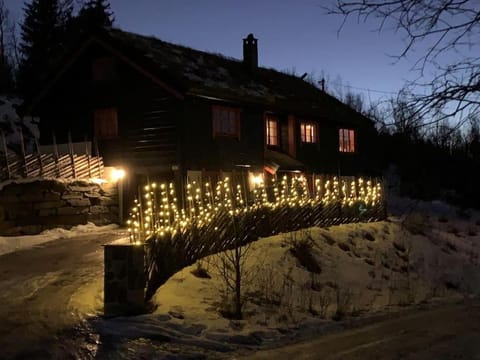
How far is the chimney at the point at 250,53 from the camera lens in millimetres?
30609

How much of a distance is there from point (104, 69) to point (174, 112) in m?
4.47

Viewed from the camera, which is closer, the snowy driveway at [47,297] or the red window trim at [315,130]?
the snowy driveway at [47,297]

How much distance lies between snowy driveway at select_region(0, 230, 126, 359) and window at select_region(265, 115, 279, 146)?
1327cm

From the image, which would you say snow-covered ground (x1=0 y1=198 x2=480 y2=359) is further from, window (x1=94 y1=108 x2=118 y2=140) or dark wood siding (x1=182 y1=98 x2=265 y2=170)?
window (x1=94 y1=108 x2=118 y2=140)

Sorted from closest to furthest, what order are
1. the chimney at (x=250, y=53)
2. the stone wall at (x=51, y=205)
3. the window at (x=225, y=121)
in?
1. the stone wall at (x=51, y=205)
2. the window at (x=225, y=121)
3. the chimney at (x=250, y=53)

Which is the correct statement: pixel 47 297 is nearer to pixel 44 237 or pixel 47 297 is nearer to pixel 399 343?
pixel 399 343

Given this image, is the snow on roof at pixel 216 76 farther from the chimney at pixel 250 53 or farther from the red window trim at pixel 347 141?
the red window trim at pixel 347 141

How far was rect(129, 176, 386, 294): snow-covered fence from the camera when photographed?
38.9 feet

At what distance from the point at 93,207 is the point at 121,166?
2654mm

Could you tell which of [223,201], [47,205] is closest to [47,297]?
[223,201]

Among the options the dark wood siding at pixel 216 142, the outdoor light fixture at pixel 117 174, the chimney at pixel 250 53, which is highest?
the chimney at pixel 250 53

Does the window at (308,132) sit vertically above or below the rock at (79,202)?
above

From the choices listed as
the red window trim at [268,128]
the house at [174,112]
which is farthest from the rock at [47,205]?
the red window trim at [268,128]

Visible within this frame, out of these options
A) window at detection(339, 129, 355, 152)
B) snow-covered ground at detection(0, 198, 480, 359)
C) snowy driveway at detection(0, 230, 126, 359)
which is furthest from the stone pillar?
window at detection(339, 129, 355, 152)
